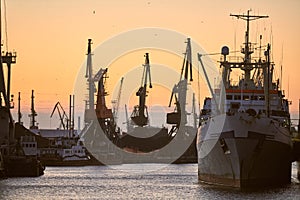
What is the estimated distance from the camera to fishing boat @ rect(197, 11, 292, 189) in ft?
253

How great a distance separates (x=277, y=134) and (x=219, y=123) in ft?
14.8

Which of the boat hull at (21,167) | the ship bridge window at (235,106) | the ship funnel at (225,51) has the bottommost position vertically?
the boat hull at (21,167)

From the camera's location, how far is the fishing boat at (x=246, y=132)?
253ft

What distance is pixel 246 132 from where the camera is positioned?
7719 centimetres

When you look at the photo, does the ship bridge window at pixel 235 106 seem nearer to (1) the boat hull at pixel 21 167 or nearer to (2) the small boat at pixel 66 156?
(1) the boat hull at pixel 21 167

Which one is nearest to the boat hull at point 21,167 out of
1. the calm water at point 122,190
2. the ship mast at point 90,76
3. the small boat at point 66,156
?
the calm water at point 122,190

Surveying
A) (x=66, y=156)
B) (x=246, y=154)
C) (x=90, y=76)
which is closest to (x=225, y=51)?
(x=246, y=154)

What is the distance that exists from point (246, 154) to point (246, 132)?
160cm

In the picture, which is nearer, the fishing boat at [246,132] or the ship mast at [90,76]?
the fishing boat at [246,132]

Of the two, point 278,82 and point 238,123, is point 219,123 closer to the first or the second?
point 238,123

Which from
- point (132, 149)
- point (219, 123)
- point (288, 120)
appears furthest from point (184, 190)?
point (132, 149)

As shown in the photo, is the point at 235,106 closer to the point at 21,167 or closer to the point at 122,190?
the point at 122,190

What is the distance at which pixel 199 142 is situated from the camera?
289ft

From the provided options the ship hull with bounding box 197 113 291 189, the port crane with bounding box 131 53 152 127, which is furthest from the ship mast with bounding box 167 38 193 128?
the ship hull with bounding box 197 113 291 189
